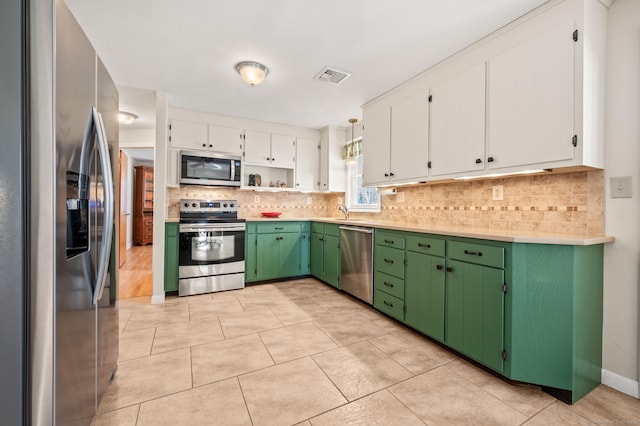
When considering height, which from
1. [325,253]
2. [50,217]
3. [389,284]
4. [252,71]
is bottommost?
[389,284]

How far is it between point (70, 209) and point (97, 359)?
78 cm

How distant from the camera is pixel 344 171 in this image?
184 inches

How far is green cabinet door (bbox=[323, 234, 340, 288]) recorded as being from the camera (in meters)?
3.69

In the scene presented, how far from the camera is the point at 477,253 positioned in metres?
1.96

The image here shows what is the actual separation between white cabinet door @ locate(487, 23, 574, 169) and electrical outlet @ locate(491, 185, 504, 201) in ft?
1.13

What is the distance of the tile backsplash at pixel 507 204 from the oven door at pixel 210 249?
0.73m

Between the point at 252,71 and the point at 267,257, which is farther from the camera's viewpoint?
the point at 267,257

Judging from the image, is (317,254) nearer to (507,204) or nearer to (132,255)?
(507,204)

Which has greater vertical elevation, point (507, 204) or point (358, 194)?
point (358, 194)

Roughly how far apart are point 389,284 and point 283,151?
8.76ft

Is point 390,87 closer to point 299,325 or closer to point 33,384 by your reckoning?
point 299,325

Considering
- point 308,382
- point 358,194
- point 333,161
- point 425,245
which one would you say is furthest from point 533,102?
point 333,161

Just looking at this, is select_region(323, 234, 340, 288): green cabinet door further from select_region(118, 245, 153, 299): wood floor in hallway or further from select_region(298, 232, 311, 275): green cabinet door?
select_region(118, 245, 153, 299): wood floor in hallway

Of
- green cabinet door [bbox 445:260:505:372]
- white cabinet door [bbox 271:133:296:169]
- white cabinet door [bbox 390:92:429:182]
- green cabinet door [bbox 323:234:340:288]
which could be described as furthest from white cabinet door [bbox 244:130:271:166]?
green cabinet door [bbox 445:260:505:372]
